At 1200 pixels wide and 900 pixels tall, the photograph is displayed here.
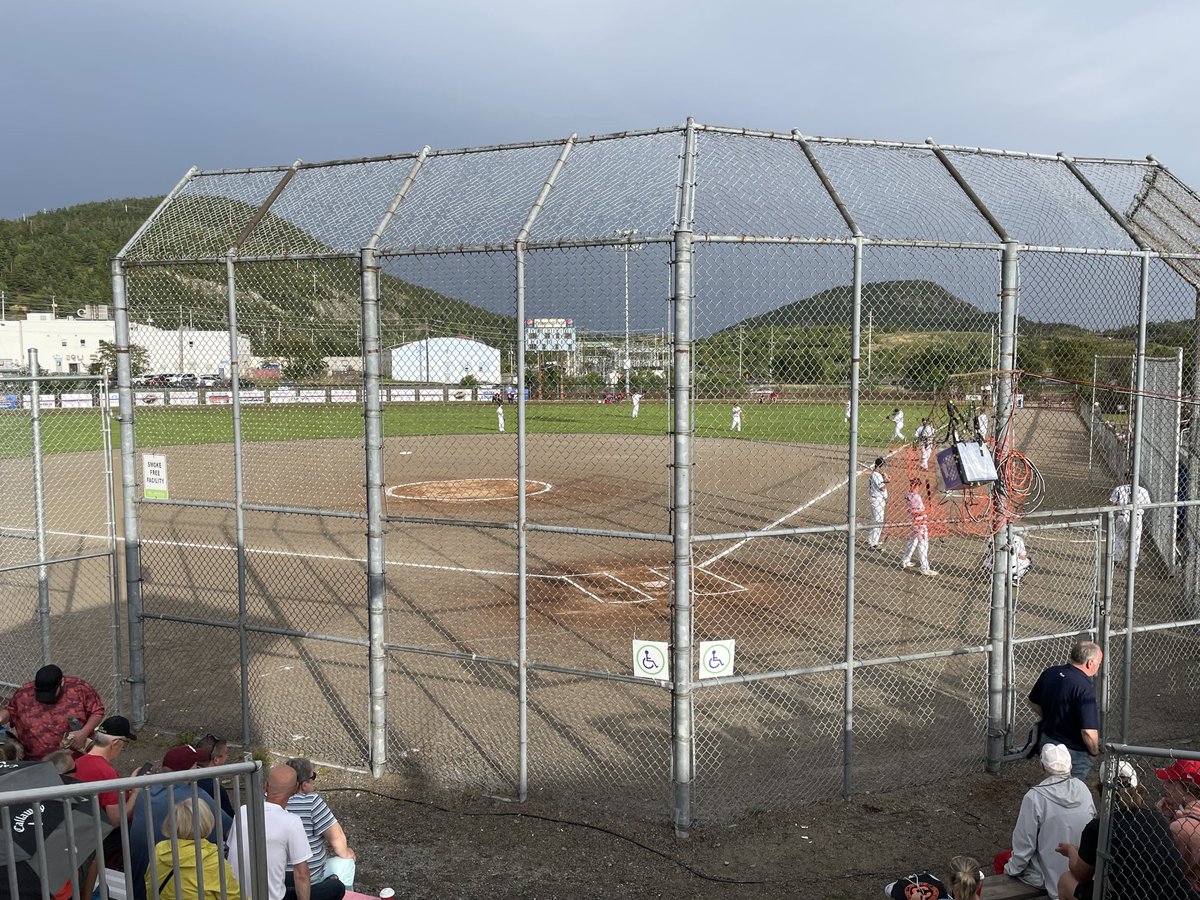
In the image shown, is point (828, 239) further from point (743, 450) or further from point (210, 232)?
point (743, 450)

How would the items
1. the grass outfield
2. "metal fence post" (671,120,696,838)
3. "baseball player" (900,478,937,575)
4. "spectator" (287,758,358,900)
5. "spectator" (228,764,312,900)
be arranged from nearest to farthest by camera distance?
1. "spectator" (228,764,312,900)
2. "spectator" (287,758,358,900)
3. "metal fence post" (671,120,696,838)
4. the grass outfield
5. "baseball player" (900,478,937,575)

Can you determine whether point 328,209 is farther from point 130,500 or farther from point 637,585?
point 637,585

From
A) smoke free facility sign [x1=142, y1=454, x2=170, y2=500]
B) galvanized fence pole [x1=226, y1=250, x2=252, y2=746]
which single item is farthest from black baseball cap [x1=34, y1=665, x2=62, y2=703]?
smoke free facility sign [x1=142, y1=454, x2=170, y2=500]

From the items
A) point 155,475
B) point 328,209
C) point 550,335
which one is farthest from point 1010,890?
point 155,475

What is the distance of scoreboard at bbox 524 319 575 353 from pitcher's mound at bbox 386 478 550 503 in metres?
14.6

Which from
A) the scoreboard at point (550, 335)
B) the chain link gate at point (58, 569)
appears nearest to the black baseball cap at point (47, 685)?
the chain link gate at point (58, 569)

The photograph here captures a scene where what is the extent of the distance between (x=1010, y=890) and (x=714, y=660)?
2.31 metres

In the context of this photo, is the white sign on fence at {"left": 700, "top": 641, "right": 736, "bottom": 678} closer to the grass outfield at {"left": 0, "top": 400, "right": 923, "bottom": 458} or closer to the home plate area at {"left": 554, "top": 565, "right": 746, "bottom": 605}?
the grass outfield at {"left": 0, "top": 400, "right": 923, "bottom": 458}

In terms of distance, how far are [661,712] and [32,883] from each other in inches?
240

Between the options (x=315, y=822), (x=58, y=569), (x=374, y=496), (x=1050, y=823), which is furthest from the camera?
(x=58, y=569)

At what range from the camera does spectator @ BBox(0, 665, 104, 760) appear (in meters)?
6.84

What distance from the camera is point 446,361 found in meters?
8.41

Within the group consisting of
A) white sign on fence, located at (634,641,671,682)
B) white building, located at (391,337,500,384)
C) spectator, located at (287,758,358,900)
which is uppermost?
white building, located at (391,337,500,384)

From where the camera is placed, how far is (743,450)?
34.2 meters
